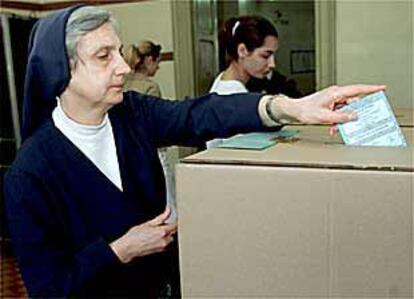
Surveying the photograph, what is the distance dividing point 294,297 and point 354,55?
8.83 ft

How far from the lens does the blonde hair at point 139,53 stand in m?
3.31

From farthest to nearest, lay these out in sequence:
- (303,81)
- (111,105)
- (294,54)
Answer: (294,54) → (303,81) → (111,105)

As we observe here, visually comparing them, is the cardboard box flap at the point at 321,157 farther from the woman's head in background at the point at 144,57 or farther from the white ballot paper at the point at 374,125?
the woman's head in background at the point at 144,57

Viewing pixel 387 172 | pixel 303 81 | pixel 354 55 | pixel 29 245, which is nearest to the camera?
pixel 387 172

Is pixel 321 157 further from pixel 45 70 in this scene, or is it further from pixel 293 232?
pixel 45 70

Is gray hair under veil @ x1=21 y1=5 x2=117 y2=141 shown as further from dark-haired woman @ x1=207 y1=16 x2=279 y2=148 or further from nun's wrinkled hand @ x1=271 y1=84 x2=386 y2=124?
dark-haired woman @ x1=207 y1=16 x2=279 y2=148

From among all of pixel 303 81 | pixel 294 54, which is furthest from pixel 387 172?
pixel 294 54

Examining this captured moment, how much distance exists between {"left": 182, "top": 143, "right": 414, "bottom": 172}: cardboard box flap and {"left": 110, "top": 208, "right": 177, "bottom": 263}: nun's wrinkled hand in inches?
11.6

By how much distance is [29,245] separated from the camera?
97 centimetres

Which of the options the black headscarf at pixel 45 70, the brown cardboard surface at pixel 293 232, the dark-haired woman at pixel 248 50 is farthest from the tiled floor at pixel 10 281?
the brown cardboard surface at pixel 293 232

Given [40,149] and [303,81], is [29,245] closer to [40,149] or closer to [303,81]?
[40,149]

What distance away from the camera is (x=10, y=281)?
10.1ft

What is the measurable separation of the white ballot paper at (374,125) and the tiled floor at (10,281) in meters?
2.33

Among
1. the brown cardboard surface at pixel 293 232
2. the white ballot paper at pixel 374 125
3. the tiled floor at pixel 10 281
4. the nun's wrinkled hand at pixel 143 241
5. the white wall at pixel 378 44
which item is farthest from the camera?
the white wall at pixel 378 44
